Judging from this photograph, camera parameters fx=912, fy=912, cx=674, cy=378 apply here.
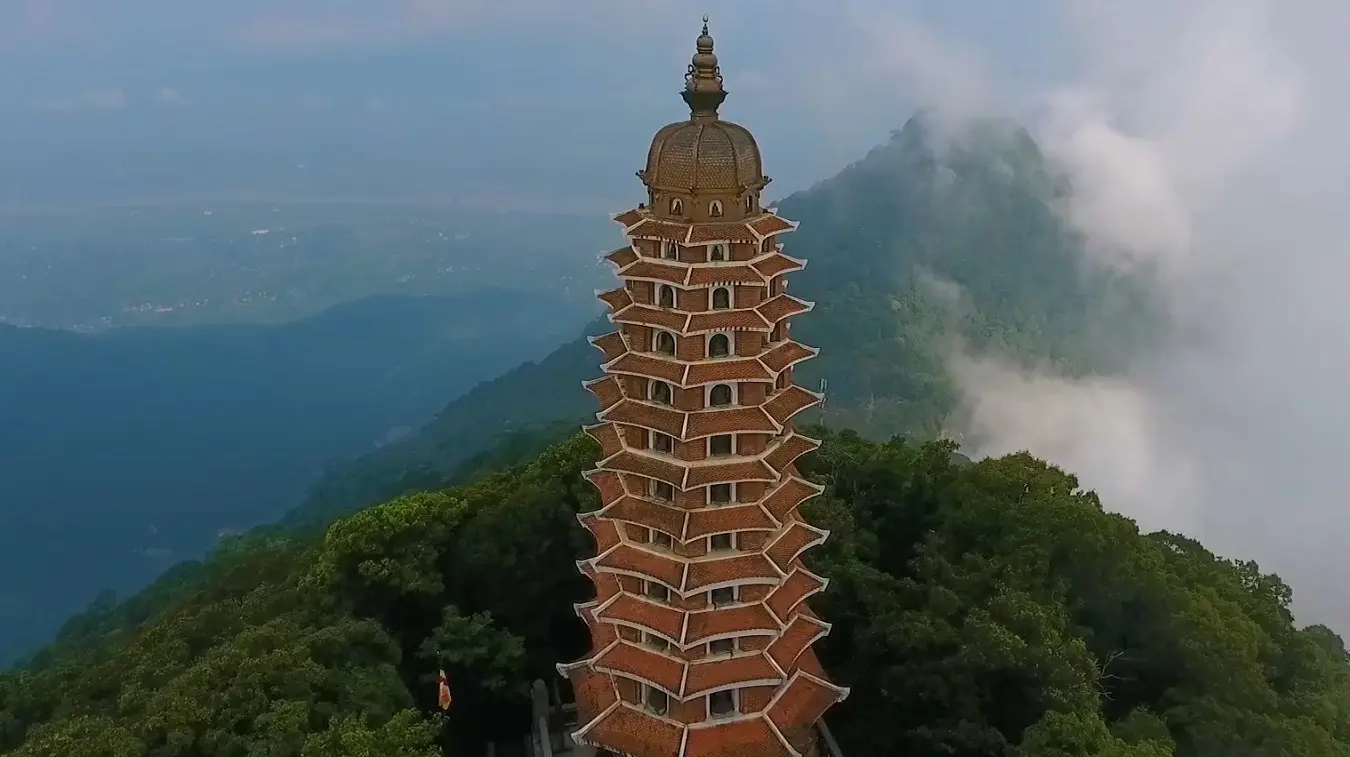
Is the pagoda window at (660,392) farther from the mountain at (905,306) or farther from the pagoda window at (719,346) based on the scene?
the mountain at (905,306)

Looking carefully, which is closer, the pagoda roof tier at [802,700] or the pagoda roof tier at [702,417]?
the pagoda roof tier at [702,417]

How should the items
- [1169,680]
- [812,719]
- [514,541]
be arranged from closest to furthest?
[812,719]
[1169,680]
[514,541]

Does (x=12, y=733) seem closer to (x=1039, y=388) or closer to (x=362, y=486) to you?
(x=362, y=486)

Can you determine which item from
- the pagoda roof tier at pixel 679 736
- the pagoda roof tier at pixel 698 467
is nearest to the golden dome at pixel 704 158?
the pagoda roof tier at pixel 698 467

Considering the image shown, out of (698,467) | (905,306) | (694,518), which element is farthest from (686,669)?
(905,306)

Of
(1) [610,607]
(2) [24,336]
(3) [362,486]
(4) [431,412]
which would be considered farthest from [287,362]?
(1) [610,607]

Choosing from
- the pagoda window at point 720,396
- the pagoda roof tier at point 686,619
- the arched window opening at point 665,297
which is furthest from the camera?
the pagoda roof tier at point 686,619

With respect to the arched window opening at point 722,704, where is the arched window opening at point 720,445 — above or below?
above
